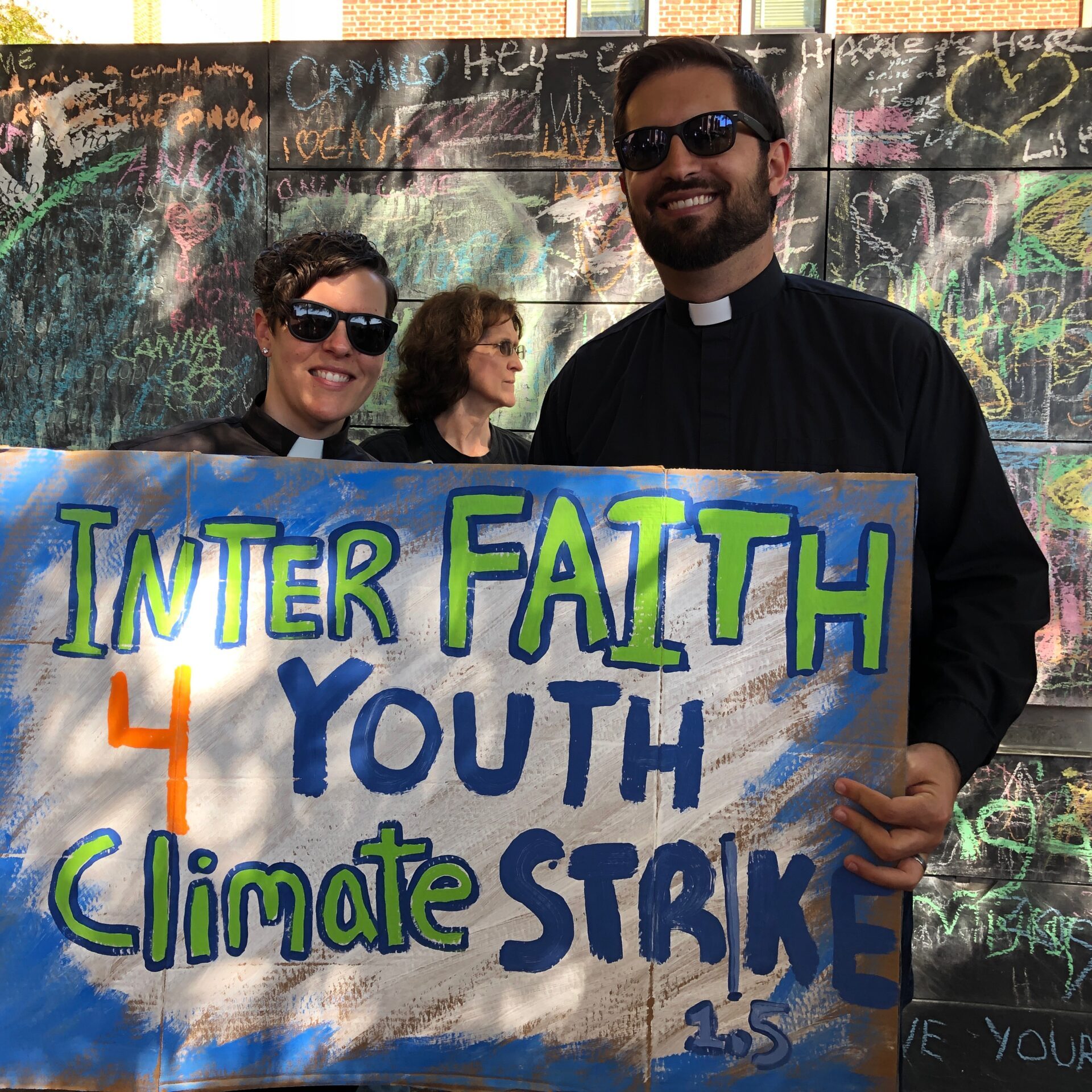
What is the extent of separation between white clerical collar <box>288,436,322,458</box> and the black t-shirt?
50.8 inches

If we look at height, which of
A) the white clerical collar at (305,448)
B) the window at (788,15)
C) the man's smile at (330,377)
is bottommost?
the white clerical collar at (305,448)

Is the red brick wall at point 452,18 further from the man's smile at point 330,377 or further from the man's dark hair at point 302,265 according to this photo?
the man's smile at point 330,377

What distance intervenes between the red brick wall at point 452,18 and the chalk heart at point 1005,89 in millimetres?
6709

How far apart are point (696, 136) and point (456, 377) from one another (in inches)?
77.5

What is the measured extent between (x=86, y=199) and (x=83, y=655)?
328cm

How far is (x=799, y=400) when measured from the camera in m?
1.92

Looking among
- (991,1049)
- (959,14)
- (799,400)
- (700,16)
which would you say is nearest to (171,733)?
(799,400)

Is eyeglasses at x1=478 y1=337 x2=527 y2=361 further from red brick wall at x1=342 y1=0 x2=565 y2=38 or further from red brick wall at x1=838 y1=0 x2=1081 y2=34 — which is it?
red brick wall at x1=838 y1=0 x2=1081 y2=34

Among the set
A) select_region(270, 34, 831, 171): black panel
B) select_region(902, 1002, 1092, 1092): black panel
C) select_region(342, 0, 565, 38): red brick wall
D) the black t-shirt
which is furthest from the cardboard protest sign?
select_region(342, 0, 565, 38): red brick wall

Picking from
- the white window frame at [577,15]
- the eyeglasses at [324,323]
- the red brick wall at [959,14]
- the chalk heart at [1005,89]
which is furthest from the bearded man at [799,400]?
the white window frame at [577,15]

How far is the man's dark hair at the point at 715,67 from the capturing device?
1.91 meters

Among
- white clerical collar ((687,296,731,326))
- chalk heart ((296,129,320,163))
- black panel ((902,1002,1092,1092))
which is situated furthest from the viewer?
chalk heart ((296,129,320,163))

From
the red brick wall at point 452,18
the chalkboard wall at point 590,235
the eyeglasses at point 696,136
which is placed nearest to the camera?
the eyeglasses at point 696,136

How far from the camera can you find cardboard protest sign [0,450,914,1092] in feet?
5.22
